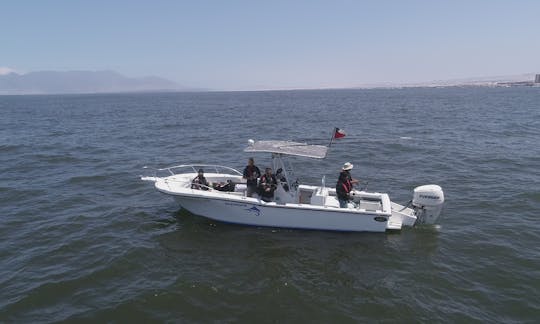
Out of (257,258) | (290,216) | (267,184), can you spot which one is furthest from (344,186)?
(257,258)

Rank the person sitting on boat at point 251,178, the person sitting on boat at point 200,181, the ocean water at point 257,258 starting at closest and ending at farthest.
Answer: the ocean water at point 257,258 < the person sitting on boat at point 251,178 < the person sitting on boat at point 200,181

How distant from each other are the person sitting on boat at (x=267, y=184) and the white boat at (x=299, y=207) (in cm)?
25

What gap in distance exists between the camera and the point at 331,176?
19.9 m

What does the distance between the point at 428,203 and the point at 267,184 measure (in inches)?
218

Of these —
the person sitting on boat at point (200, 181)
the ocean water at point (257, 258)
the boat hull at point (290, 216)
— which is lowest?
the ocean water at point (257, 258)

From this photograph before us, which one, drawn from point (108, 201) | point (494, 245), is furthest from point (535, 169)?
point (108, 201)

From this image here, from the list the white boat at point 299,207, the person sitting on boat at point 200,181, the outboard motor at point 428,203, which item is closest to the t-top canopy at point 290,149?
the white boat at point 299,207

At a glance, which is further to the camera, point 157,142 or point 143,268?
point 157,142

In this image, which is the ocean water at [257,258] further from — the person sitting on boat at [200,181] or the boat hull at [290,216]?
the person sitting on boat at [200,181]

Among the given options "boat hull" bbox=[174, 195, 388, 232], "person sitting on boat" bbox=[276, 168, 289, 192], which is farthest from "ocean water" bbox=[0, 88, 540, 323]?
"person sitting on boat" bbox=[276, 168, 289, 192]

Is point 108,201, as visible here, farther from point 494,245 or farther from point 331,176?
point 494,245

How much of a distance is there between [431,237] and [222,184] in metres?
7.72

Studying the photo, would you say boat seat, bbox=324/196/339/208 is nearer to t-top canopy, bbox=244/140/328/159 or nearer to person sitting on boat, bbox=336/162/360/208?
person sitting on boat, bbox=336/162/360/208

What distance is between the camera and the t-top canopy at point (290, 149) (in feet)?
41.2
